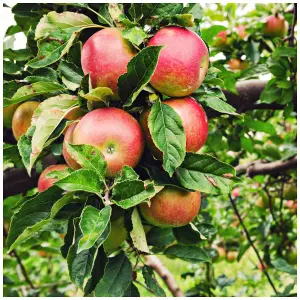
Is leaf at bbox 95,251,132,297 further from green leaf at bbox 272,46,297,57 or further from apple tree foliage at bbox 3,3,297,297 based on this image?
green leaf at bbox 272,46,297,57

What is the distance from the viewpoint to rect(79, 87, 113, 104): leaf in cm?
66

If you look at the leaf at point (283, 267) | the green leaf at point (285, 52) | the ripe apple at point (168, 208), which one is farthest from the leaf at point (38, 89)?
the leaf at point (283, 267)

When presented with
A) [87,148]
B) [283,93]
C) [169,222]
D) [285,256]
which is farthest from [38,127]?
[285,256]

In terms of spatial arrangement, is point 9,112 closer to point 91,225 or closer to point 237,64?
point 91,225

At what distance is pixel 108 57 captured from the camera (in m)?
0.69

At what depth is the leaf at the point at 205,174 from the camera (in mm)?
696

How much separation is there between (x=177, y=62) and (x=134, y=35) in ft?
0.26

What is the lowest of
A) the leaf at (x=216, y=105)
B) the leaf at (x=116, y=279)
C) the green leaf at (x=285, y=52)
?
the leaf at (x=116, y=279)

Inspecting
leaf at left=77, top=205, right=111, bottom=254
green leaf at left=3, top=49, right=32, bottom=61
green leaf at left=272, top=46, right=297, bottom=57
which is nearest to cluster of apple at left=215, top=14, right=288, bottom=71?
green leaf at left=272, top=46, right=297, bottom=57

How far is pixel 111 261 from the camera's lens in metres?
0.84

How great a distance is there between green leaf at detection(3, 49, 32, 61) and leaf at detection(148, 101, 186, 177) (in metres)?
0.45

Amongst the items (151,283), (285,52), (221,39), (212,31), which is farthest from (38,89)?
(221,39)

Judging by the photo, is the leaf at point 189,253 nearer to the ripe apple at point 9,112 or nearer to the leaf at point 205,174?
the leaf at point 205,174

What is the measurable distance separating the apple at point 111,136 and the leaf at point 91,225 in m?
0.09
